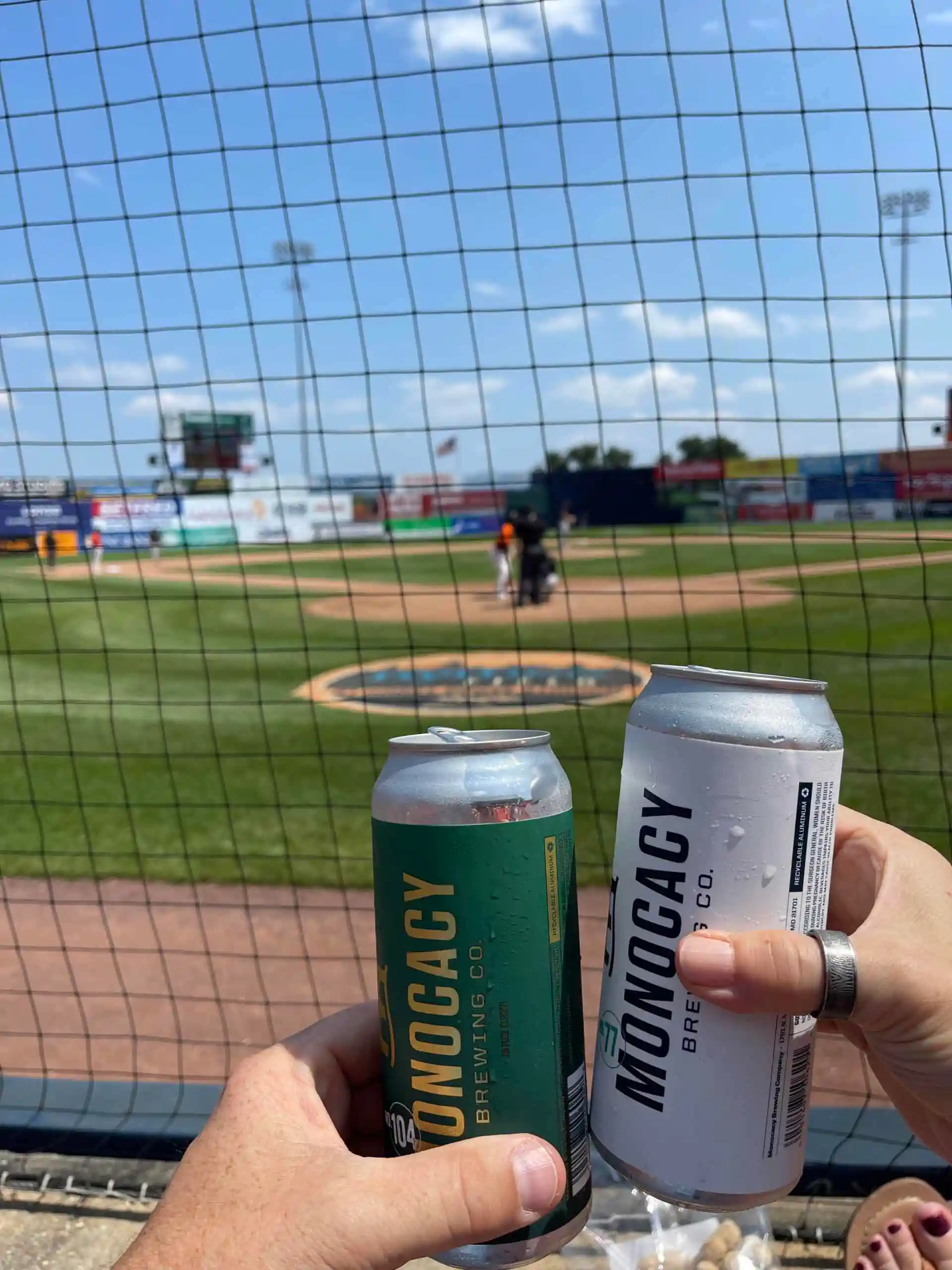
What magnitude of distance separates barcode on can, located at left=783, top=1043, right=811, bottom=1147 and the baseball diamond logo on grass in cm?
624

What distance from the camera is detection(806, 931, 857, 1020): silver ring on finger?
1.17 m

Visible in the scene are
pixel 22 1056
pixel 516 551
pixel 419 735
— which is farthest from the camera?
pixel 516 551

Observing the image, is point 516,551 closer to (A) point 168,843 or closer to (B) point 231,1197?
(A) point 168,843

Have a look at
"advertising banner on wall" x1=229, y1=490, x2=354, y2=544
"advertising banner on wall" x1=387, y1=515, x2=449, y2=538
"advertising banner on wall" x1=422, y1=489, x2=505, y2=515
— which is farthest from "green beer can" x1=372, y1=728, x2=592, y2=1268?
"advertising banner on wall" x1=422, y1=489, x2=505, y2=515

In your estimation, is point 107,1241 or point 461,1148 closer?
point 461,1148

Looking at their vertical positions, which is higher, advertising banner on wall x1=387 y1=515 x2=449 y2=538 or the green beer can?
advertising banner on wall x1=387 y1=515 x2=449 y2=538

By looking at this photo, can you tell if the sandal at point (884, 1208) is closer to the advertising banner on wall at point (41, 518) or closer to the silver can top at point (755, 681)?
the silver can top at point (755, 681)

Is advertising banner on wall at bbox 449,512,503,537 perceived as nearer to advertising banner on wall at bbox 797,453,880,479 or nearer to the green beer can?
advertising banner on wall at bbox 797,453,880,479

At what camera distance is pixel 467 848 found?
3.79 feet

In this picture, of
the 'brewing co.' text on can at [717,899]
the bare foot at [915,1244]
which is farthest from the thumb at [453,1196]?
the bare foot at [915,1244]

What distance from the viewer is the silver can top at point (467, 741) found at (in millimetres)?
1193

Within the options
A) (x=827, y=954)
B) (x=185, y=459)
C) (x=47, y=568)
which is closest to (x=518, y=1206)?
(x=827, y=954)

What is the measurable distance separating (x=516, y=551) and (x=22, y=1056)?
22467 mm

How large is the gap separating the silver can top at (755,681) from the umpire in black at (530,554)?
13.9m
